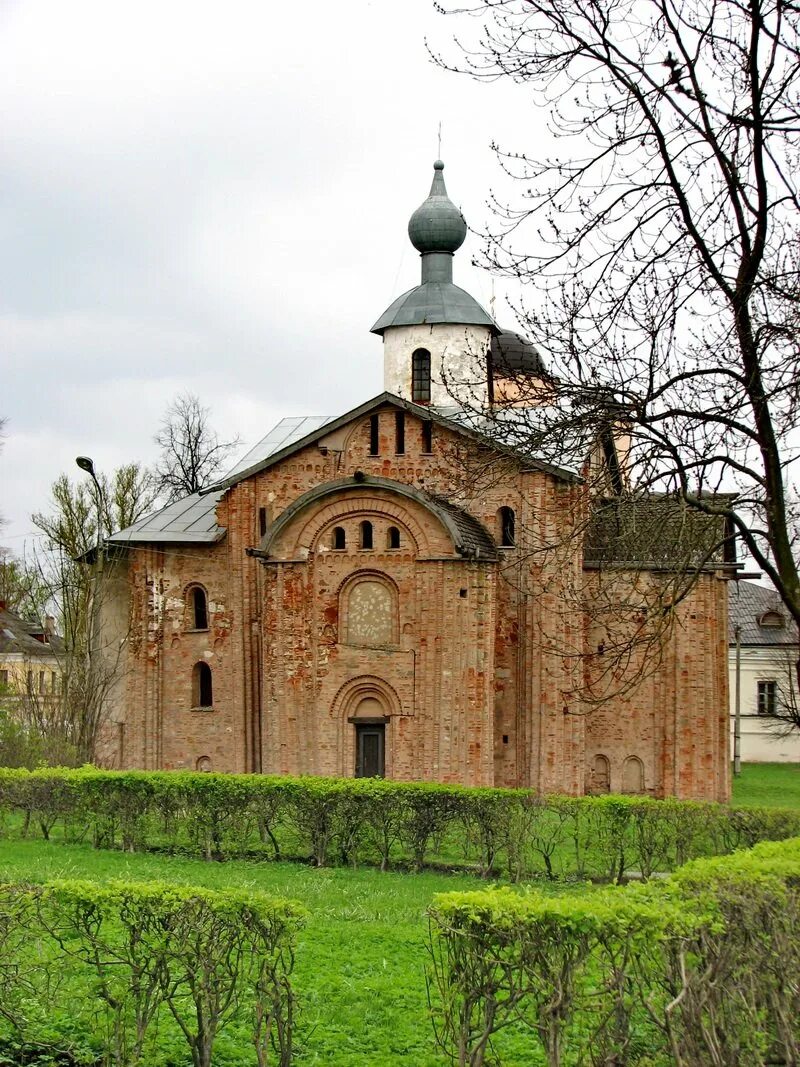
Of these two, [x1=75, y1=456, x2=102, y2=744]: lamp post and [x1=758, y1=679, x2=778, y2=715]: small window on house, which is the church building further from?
[x1=758, y1=679, x2=778, y2=715]: small window on house

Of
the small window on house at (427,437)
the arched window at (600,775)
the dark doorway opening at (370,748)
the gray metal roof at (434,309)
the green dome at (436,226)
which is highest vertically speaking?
the green dome at (436,226)

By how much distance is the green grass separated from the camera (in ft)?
89.9

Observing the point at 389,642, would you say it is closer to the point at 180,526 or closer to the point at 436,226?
the point at 180,526

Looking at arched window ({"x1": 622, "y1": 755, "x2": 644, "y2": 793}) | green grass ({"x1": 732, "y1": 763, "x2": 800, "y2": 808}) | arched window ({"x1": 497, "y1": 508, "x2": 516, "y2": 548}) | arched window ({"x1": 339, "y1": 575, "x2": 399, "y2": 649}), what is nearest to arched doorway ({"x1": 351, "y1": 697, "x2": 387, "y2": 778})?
arched window ({"x1": 339, "y1": 575, "x2": 399, "y2": 649})

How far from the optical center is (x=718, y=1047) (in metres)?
6.22

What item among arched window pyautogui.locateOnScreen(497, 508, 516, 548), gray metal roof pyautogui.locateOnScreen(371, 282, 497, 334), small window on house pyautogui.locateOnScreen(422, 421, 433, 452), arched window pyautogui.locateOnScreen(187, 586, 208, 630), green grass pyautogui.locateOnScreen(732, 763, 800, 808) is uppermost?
gray metal roof pyautogui.locateOnScreen(371, 282, 497, 334)

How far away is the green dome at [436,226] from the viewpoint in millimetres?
30812

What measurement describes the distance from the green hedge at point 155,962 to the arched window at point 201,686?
19.2m

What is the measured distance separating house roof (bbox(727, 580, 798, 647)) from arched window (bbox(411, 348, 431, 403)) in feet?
50.4

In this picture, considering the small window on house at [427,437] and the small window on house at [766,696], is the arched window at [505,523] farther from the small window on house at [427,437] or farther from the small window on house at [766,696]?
the small window on house at [766,696]

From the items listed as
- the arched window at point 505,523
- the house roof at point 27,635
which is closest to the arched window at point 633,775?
the arched window at point 505,523

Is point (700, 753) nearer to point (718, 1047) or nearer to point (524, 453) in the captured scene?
point (524, 453)

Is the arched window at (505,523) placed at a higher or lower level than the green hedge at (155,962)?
higher

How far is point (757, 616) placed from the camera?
4191 cm
